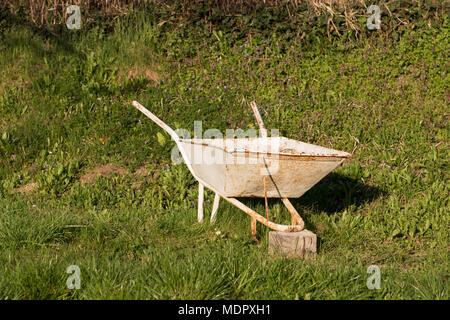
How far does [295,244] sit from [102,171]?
8.87ft

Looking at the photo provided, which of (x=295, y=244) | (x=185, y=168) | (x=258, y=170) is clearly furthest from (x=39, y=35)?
(x=295, y=244)

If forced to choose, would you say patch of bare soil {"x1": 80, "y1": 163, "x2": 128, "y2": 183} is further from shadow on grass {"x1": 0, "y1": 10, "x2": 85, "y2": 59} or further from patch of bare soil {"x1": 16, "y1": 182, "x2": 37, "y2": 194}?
shadow on grass {"x1": 0, "y1": 10, "x2": 85, "y2": 59}

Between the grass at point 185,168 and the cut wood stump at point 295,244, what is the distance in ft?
0.47

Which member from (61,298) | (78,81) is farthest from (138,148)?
(61,298)

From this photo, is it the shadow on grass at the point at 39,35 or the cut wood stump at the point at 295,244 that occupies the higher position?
the shadow on grass at the point at 39,35

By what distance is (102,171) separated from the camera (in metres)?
5.56

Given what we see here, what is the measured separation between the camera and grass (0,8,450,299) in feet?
10.7

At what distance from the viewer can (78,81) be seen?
6.51 meters

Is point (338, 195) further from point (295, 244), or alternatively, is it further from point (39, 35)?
point (39, 35)

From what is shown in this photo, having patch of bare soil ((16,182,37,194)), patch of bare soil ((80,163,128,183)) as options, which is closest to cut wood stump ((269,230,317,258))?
patch of bare soil ((80,163,128,183))

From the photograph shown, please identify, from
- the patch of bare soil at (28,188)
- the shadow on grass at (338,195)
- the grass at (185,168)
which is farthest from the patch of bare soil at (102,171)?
the shadow on grass at (338,195)

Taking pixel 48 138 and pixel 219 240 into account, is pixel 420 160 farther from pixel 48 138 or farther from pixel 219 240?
pixel 48 138

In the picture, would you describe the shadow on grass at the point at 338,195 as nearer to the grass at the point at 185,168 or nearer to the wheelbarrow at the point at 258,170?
the grass at the point at 185,168

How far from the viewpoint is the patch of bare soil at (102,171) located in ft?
17.9
